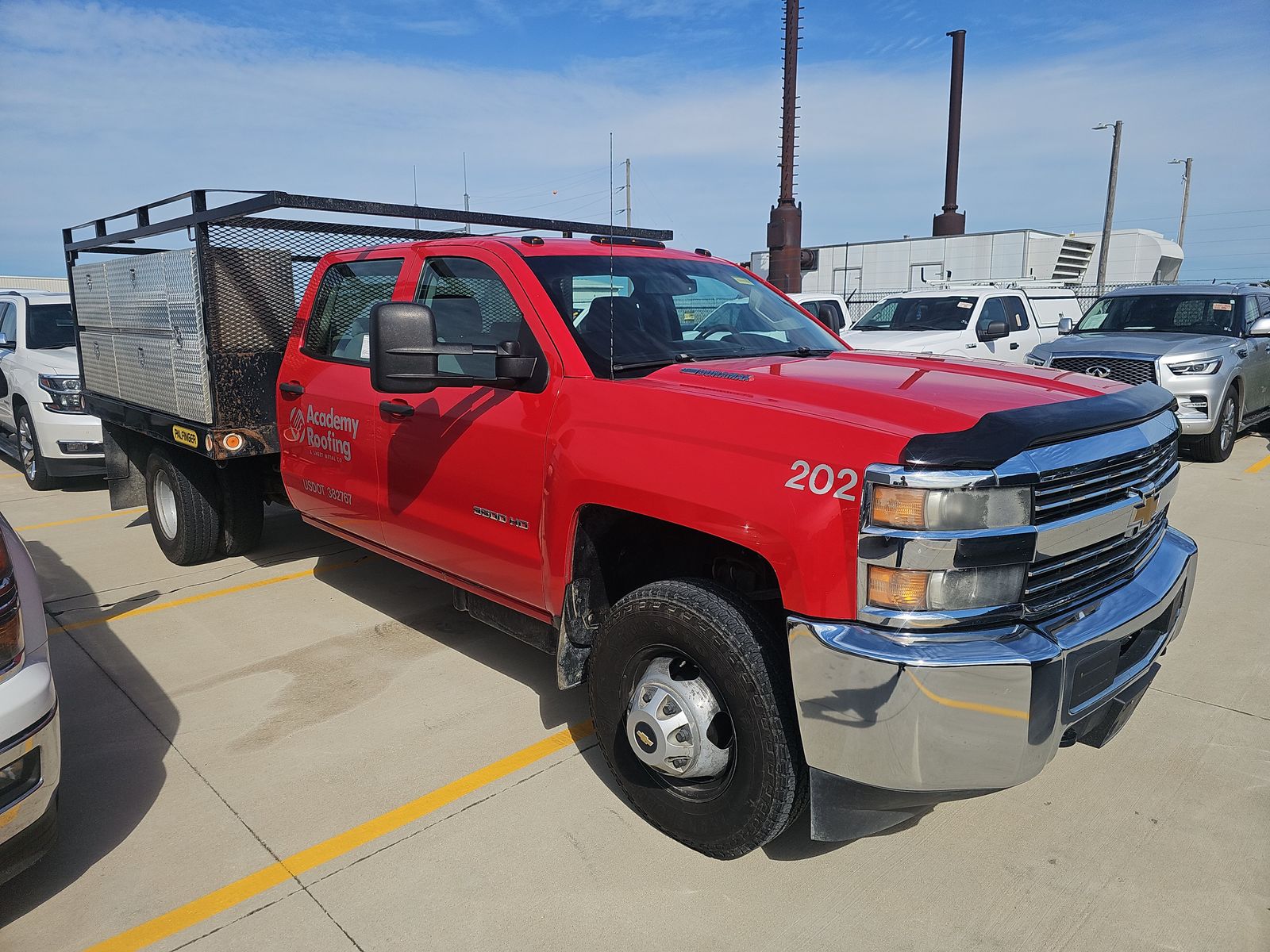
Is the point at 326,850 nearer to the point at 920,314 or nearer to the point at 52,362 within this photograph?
the point at 52,362

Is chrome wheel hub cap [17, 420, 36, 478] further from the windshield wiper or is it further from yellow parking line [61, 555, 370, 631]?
the windshield wiper

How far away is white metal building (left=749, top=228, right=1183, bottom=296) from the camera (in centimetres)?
2881

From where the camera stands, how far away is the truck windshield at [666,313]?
11.0ft

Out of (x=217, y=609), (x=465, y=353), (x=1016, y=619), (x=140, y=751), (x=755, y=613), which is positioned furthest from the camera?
(x=217, y=609)

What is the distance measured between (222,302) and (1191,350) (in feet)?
29.9

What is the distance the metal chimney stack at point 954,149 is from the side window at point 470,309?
1242 inches

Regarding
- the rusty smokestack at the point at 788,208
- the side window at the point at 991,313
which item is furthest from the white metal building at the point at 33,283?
the side window at the point at 991,313

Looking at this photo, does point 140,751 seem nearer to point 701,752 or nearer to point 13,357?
point 701,752

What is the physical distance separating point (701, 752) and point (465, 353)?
1.55 m

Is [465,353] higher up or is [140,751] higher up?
[465,353]

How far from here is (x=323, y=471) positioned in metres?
4.51

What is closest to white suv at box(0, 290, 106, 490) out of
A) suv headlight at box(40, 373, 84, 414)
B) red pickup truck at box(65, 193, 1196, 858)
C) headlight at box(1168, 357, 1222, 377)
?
suv headlight at box(40, 373, 84, 414)

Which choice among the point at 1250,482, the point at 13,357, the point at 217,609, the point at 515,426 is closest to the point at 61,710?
the point at 217,609

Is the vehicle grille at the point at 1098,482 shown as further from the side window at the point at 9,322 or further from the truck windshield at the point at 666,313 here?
the side window at the point at 9,322
